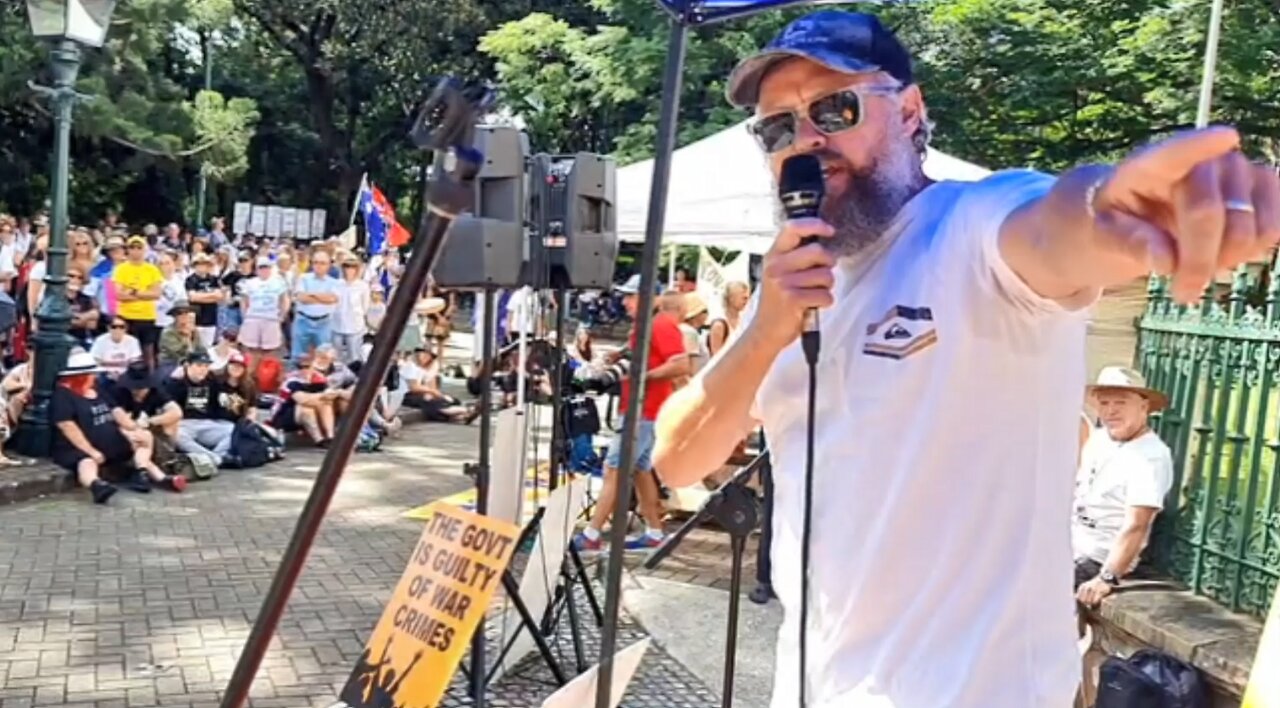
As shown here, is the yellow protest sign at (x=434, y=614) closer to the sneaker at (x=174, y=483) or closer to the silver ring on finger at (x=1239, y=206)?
the silver ring on finger at (x=1239, y=206)

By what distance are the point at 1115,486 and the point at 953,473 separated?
345cm

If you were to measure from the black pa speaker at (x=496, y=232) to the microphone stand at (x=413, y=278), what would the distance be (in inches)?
122

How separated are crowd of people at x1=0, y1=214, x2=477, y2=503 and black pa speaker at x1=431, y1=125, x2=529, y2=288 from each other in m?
2.61

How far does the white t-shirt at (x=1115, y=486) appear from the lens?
4.38m

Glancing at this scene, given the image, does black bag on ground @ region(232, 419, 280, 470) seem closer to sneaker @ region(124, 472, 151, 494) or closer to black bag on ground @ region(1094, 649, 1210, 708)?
sneaker @ region(124, 472, 151, 494)

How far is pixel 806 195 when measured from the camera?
4.91 feet

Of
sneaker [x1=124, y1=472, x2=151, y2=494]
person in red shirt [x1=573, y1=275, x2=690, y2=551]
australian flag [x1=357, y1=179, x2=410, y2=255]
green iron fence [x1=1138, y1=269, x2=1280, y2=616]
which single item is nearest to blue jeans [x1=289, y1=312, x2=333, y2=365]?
sneaker [x1=124, y1=472, x2=151, y2=494]

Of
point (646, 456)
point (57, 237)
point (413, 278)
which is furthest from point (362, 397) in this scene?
point (57, 237)

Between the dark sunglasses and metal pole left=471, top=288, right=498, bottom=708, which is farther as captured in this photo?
metal pole left=471, top=288, right=498, bottom=708

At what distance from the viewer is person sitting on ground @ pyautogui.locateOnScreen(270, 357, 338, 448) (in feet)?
35.3

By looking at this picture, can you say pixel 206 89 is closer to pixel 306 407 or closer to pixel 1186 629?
pixel 306 407

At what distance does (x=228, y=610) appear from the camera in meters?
5.83

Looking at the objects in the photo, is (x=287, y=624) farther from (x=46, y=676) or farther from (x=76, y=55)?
(x=76, y=55)

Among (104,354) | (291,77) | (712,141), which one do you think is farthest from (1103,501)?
(291,77)
